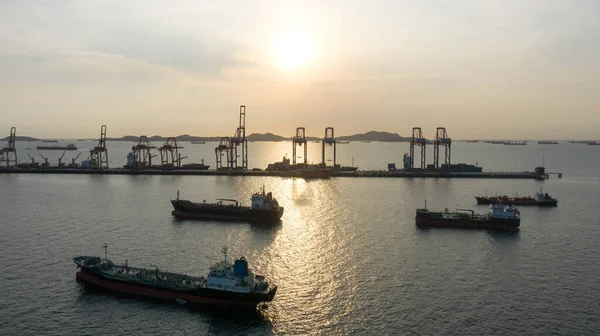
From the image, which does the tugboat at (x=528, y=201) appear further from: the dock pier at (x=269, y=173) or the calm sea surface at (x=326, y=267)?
the dock pier at (x=269, y=173)

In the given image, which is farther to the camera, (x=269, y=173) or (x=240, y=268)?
(x=269, y=173)

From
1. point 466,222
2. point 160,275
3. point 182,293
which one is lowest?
point 182,293

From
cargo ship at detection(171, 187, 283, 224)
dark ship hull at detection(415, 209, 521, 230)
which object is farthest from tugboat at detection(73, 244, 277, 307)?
dark ship hull at detection(415, 209, 521, 230)

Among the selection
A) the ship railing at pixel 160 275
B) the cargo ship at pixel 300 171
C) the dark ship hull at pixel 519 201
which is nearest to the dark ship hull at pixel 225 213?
the ship railing at pixel 160 275

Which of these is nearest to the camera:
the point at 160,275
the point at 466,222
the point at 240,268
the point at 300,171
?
the point at 240,268

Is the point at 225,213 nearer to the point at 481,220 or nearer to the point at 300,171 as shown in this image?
the point at 481,220

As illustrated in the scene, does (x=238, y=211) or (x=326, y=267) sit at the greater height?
(x=238, y=211)

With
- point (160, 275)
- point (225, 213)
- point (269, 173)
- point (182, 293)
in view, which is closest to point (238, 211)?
point (225, 213)

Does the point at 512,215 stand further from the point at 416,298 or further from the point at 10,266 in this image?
the point at 10,266

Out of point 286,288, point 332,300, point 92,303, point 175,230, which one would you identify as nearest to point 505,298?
point 332,300
